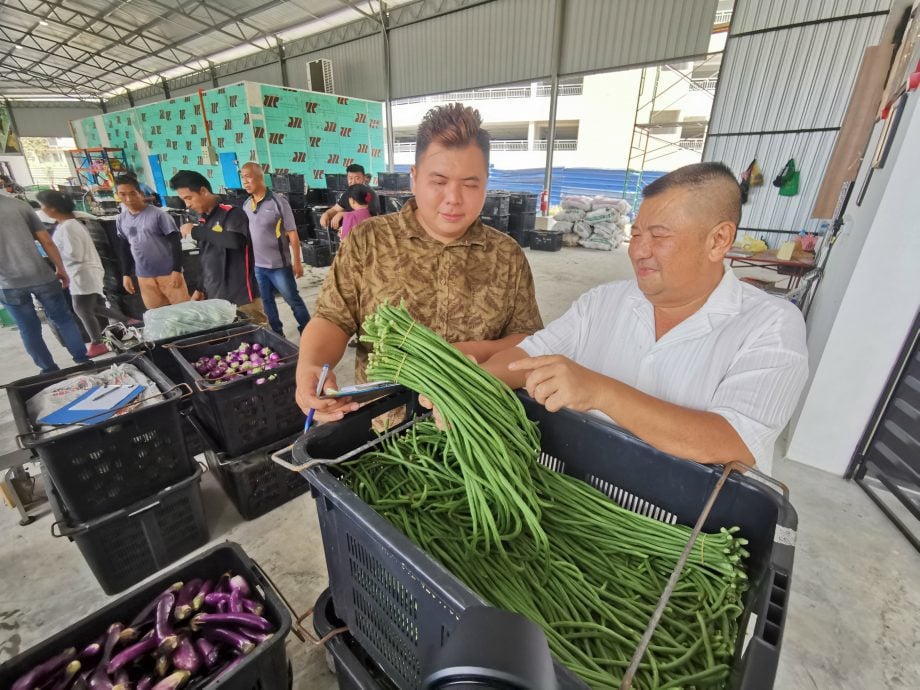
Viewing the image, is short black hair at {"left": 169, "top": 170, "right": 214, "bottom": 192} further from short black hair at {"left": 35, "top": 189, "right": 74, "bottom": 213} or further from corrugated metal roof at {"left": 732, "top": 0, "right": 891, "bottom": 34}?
corrugated metal roof at {"left": 732, "top": 0, "right": 891, "bottom": 34}

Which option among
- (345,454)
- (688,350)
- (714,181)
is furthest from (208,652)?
(714,181)

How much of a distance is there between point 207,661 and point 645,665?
985 millimetres

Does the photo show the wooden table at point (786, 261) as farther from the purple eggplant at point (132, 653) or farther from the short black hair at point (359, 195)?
the purple eggplant at point (132, 653)

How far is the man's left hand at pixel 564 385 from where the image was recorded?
2.59 ft

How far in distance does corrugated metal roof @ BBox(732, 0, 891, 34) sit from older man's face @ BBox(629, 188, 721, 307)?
23.9 feet

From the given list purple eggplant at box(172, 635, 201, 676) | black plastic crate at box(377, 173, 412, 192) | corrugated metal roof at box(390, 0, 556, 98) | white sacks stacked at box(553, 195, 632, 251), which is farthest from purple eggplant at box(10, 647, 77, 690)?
corrugated metal roof at box(390, 0, 556, 98)

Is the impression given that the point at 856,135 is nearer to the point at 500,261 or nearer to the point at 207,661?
the point at 500,261

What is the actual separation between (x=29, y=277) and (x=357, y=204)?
2.45m

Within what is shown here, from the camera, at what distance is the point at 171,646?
38.9 inches

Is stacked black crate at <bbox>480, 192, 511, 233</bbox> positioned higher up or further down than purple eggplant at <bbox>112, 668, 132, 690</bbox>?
higher up

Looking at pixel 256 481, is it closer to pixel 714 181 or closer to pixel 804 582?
pixel 714 181

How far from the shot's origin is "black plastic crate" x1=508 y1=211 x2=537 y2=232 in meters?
8.05

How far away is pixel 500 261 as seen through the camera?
135 centimetres

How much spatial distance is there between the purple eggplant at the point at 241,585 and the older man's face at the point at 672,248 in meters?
1.28
